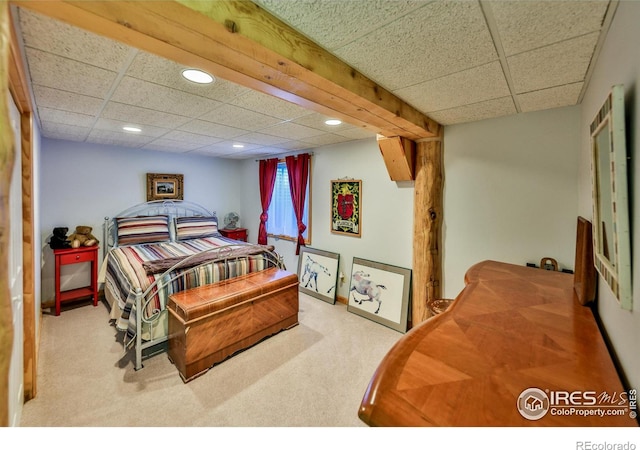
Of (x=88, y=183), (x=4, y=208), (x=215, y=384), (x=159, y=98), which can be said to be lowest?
(x=215, y=384)

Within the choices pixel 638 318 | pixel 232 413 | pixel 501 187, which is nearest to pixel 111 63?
pixel 232 413

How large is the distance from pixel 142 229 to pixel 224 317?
2429mm

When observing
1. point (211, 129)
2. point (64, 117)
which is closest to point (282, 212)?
point (211, 129)

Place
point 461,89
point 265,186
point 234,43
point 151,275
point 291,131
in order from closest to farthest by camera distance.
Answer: point 234,43, point 461,89, point 151,275, point 291,131, point 265,186

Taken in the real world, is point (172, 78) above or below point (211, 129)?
below

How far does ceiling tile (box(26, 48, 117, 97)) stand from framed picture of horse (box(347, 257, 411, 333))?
9.56 feet

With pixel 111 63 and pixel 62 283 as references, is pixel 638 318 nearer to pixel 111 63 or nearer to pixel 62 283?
pixel 111 63

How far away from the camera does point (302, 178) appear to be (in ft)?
13.3

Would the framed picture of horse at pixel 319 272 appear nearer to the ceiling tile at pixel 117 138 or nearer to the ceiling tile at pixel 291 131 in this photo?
the ceiling tile at pixel 291 131

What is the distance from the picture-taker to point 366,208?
3.43 m

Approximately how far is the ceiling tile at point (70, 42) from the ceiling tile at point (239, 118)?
0.82 meters

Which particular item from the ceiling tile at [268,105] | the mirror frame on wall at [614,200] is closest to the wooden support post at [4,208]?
the ceiling tile at [268,105]

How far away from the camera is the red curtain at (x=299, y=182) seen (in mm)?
4031

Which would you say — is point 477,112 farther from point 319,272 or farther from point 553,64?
point 319,272
